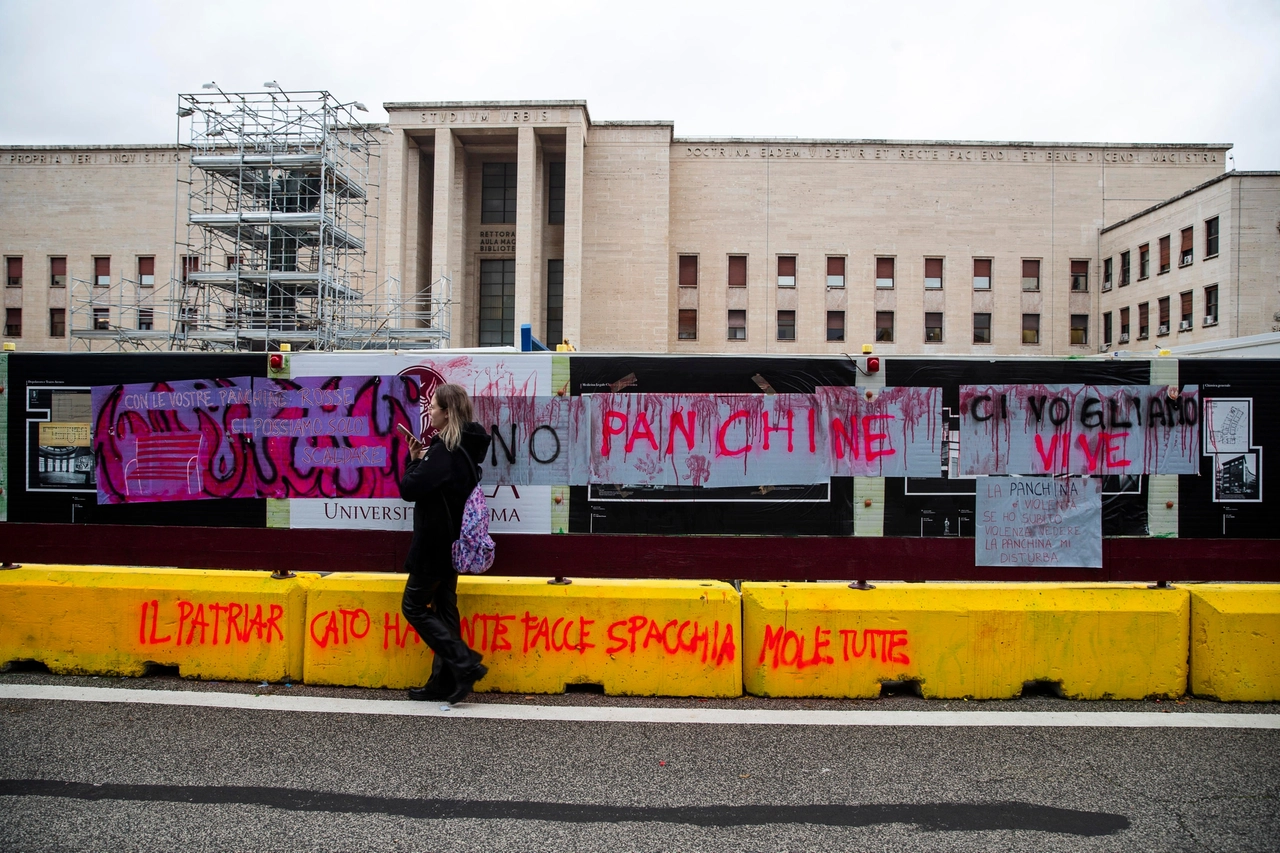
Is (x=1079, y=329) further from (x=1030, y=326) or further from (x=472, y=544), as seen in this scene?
(x=472, y=544)

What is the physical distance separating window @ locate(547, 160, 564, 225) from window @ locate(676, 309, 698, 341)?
8.71 m

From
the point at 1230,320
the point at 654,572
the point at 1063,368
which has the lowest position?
the point at 654,572

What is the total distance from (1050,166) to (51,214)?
57.8 metres

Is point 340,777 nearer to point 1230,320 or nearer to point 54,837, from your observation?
point 54,837

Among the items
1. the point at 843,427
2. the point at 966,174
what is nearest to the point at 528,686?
the point at 843,427

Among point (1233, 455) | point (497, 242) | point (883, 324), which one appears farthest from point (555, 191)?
point (1233, 455)

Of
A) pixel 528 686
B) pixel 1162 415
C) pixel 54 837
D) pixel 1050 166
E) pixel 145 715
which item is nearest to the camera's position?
pixel 54 837

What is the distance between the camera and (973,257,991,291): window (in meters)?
41.2

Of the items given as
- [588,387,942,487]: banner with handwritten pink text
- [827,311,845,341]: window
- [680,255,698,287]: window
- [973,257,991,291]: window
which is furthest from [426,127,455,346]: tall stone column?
[588,387,942,487]: banner with handwritten pink text

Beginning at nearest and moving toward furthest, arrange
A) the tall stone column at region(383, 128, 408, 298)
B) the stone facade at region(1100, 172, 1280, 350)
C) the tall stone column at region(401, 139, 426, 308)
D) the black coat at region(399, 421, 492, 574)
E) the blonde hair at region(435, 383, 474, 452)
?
the black coat at region(399, 421, 492, 574) → the blonde hair at region(435, 383, 474, 452) → the stone facade at region(1100, 172, 1280, 350) → the tall stone column at region(383, 128, 408, 298) → the tall stone column at region(401, 139, 426, 308)

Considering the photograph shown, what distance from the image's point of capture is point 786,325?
137 feet

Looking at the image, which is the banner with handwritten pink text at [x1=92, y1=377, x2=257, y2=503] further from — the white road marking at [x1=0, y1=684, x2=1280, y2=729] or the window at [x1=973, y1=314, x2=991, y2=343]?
the window at [x1=973, y1=314, x2=991, y2=343]

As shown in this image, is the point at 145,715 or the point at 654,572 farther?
the point at 654,572

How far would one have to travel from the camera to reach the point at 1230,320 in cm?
3334
